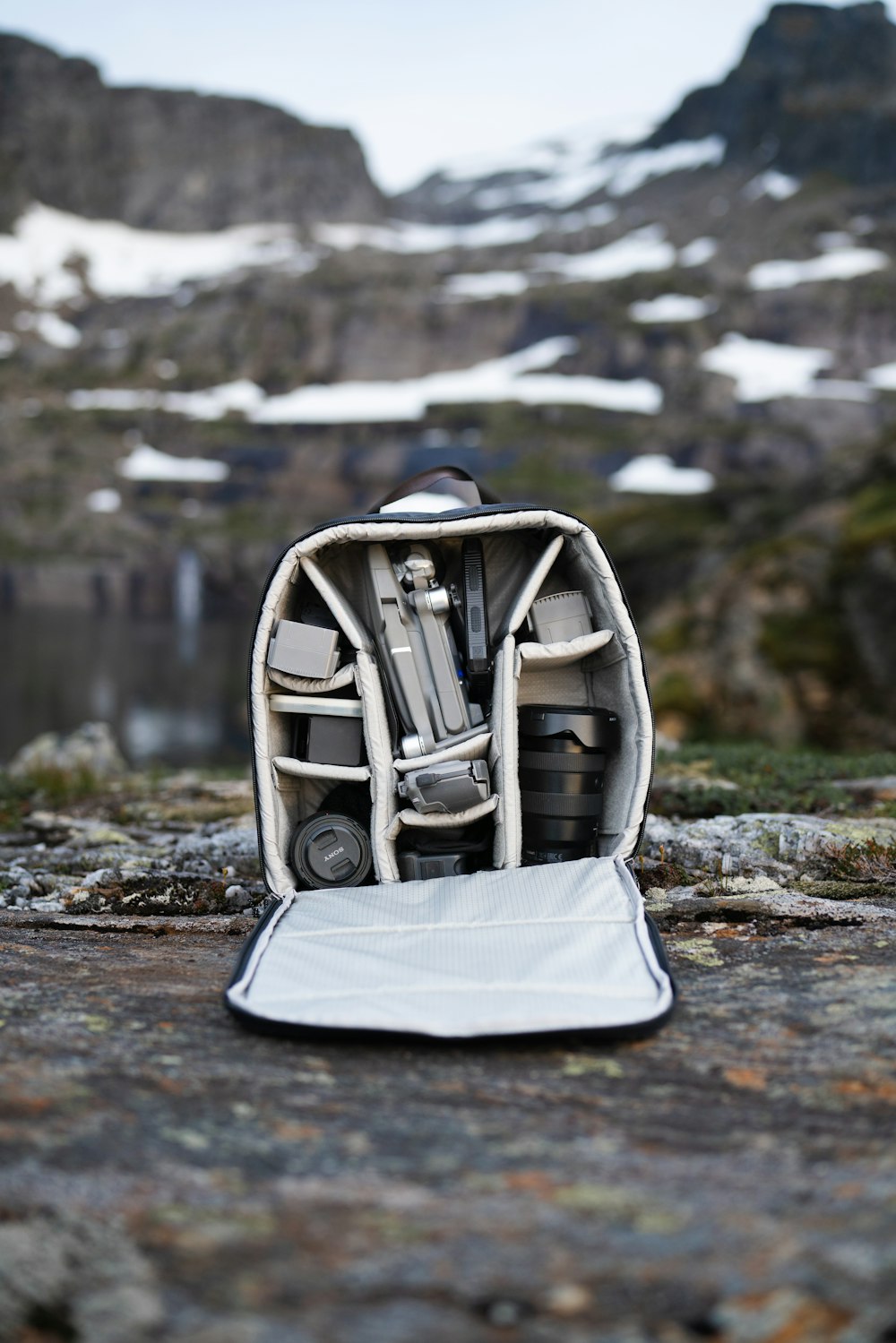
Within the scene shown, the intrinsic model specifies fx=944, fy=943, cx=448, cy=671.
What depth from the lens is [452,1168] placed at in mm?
2254

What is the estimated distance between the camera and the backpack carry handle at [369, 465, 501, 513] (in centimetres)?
549

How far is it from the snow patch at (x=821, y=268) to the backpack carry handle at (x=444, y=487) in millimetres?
177058

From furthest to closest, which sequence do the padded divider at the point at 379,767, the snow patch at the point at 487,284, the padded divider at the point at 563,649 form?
the snow patch at the point at 487,284, the padded divider at the point at 563,649, the padded divider at the point at 379,767

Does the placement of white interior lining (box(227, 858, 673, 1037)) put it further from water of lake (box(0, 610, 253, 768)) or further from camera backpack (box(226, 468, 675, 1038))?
water of lake (box(0, 610, 253, 768))

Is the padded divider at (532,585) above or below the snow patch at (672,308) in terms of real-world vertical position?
below

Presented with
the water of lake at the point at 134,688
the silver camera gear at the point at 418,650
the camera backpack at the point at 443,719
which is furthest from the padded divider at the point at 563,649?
the water of lake at the point at 134,688

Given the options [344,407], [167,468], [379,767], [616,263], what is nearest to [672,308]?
[616,263]

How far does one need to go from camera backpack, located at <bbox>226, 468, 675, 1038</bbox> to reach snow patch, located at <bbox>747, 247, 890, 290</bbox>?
583ft

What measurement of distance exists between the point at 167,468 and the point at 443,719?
490ft

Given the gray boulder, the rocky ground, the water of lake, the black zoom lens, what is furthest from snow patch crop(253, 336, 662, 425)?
the rocky ground

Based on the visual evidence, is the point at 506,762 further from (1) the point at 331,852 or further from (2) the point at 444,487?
(2) the point at 444,487

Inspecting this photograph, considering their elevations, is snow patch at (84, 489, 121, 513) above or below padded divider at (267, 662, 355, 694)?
above

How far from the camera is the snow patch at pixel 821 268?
162750 millimetres

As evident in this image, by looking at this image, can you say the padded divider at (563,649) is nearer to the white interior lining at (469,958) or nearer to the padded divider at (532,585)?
the padded divider at (532,585)
